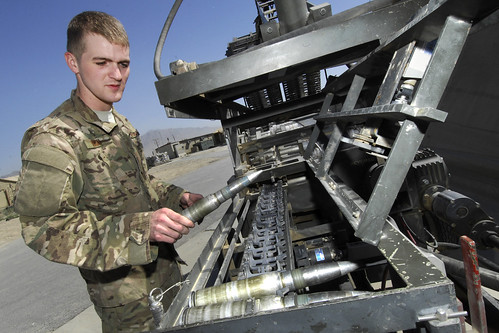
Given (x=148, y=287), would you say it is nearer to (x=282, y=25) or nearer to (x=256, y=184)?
(x=256, y=184)

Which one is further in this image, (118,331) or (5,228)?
(5,228)

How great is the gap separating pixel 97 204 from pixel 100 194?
2.7 inches

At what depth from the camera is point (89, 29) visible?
1655mm

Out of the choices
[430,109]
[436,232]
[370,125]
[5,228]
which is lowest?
[5,228]

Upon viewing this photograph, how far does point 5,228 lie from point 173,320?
14.7 metres

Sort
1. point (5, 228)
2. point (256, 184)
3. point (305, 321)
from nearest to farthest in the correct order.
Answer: point (305, 321)
point (256, 184)
point (5, 228)

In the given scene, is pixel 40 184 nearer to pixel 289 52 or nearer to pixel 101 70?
pixel 101 70

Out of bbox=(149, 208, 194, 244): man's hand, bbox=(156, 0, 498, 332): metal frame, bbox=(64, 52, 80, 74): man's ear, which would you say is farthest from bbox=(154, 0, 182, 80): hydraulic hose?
bbox=(149, 208, 194, 244): man's hand

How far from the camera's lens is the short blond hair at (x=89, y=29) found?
5.44ft

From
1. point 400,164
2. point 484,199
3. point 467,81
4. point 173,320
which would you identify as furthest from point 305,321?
point 467,81

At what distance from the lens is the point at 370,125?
1815mm

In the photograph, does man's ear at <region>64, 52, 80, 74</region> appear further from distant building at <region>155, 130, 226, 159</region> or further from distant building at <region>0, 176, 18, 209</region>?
distant building at <region>155, 130, 226, 159</region>

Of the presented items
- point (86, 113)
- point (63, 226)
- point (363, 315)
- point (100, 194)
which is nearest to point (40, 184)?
point (63, 226)

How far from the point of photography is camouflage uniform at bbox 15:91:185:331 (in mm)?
1414
